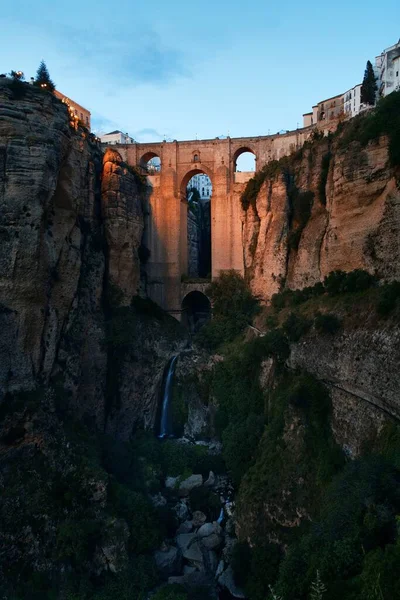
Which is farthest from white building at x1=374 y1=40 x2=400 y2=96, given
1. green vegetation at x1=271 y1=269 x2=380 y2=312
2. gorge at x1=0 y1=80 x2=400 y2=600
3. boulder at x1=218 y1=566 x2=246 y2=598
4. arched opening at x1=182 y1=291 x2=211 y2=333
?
boulder at x1=218 y1=566 x2=246 y2=598

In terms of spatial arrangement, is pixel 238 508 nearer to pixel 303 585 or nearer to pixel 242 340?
pixel 303 585

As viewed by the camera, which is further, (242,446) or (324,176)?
(324,176)

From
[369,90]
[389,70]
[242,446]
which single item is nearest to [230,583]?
[242,446]

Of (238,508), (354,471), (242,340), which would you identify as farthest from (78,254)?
(354,471)

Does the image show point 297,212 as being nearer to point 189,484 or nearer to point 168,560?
point 189,484

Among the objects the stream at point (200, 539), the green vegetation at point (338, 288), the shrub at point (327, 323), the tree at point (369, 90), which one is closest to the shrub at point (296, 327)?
the shrub at point (327, 323)

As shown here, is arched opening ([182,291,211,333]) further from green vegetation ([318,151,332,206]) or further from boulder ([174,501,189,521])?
boulder ([174,501,189,521])

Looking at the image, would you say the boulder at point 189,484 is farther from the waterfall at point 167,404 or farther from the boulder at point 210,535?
the waterfall at point 167,404
